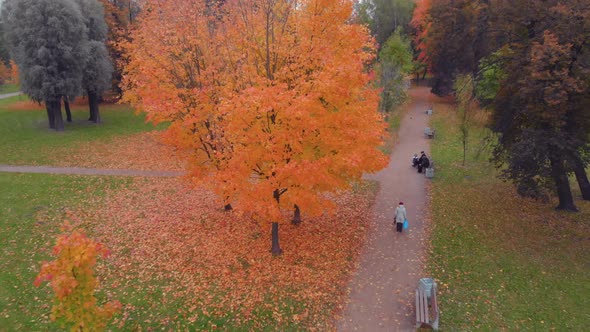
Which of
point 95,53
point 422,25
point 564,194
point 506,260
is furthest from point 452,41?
point 95,53

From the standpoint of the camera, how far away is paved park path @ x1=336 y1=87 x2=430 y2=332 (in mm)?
10844

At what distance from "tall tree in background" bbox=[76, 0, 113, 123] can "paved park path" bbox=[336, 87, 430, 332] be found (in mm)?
25171

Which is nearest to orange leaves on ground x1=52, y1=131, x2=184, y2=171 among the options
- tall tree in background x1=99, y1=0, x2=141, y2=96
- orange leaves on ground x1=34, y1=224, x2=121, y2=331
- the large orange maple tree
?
the large orange maple tree

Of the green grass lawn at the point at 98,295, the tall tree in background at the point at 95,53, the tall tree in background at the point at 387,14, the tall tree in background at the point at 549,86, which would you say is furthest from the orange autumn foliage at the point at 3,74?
the tall tree in background at the point at 549,86

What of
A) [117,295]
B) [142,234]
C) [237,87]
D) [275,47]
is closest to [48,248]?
[142,234]

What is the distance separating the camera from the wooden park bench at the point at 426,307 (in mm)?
10359

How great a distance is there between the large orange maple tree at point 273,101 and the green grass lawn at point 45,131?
602 inches

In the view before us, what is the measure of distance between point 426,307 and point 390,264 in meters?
3.14

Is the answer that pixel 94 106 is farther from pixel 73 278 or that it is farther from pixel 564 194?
pixel 564 194

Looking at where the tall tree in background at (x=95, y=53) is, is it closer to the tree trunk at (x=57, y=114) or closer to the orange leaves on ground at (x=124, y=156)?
the tree trunk at (x=57, y=114)

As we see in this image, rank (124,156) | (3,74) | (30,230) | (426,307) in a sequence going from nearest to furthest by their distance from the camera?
1. (426,307)
2. (30,230)
3. (124,156)
4. (3,74)

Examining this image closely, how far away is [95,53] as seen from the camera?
3228cm

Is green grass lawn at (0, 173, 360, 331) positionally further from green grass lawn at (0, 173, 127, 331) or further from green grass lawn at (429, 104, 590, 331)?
green grass lawn at (429, 104, 590, 331)

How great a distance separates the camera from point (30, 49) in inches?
1133
